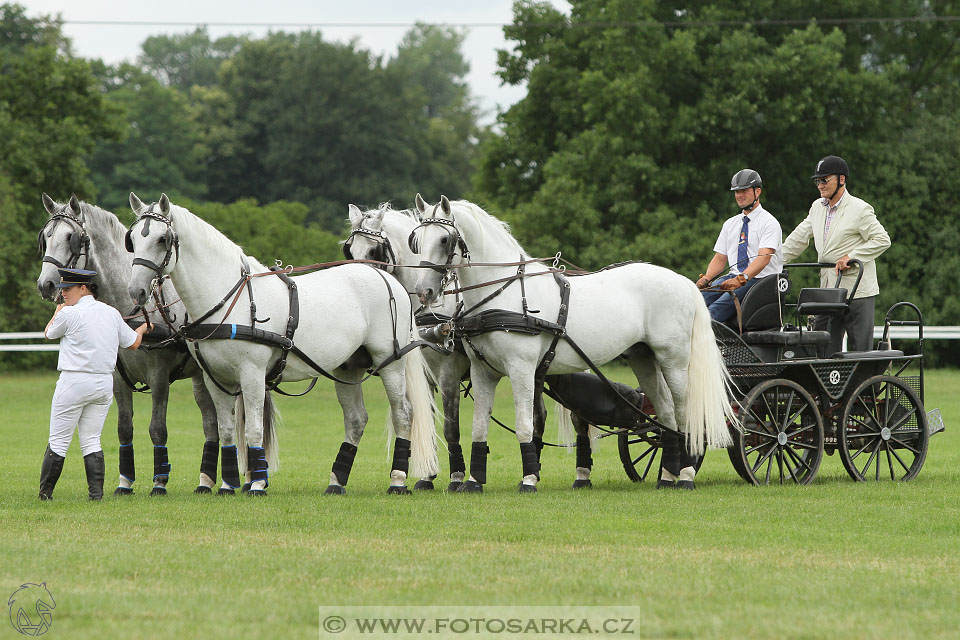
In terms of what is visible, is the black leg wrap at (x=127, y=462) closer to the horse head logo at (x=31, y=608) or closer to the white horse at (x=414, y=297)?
the white horse at (x=414, y=297)

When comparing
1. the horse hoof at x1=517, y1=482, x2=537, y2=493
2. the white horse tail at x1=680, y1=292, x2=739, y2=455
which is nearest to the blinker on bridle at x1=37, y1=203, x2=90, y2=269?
the horse hoof at x1=517, y1=482, x2=537, y2=493

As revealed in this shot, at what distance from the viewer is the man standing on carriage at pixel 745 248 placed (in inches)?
404

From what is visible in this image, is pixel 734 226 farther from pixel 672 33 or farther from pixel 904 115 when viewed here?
pixel 904 115

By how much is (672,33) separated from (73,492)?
2564 cm

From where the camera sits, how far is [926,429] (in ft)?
35.4

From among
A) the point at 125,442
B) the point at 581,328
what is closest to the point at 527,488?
the point at 581,328

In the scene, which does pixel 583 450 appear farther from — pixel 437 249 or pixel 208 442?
pixel 208 442

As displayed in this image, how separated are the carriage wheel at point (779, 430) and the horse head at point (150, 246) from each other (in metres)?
4.83

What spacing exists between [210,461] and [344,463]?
1081 mm

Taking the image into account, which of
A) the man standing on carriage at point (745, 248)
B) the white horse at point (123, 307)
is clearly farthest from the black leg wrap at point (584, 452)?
the white horse at point (123, 307)

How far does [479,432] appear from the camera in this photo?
9391 millimetres

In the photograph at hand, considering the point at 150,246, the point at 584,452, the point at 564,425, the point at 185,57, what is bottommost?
the point at 584,452

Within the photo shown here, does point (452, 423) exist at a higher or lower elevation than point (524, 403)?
lower

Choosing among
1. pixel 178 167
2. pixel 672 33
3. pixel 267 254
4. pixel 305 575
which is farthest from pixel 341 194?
pixel 305 575
